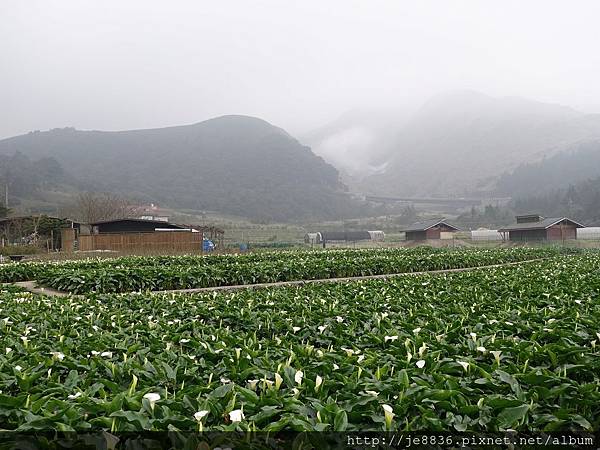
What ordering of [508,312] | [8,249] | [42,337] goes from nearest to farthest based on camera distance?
1. [42,337]
2. [508,312]
3. [8,249]

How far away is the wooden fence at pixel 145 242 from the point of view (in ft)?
80.1

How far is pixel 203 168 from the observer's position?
115 metres

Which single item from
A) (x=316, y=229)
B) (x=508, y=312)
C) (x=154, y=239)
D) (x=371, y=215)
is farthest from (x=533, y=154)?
(x=508, y=312)

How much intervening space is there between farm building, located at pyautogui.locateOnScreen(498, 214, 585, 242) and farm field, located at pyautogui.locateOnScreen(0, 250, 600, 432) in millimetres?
41668

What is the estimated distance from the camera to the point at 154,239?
24812 millimetres

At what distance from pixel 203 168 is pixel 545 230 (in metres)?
85.2

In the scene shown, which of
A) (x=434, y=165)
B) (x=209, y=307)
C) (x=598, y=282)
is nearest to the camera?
(x=209, y=307)

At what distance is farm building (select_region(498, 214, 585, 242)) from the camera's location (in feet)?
142

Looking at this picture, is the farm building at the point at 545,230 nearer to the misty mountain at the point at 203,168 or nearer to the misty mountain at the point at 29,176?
the misty mountain at the point at 203,168

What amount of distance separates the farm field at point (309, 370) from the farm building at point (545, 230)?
41.7 metres

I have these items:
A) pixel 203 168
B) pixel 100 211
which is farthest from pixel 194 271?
pixel 203 168

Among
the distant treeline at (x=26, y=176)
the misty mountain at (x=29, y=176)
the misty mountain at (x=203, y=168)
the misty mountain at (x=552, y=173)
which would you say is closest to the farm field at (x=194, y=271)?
the distant treeline at (x=26, y=176)

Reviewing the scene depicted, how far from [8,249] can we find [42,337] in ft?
88.8

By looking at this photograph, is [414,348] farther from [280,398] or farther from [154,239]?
[154,239]
